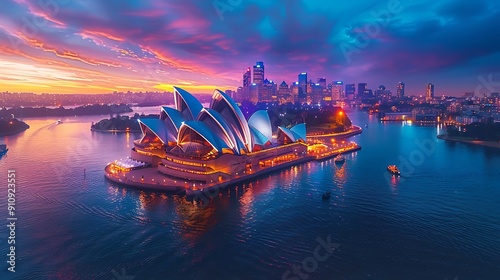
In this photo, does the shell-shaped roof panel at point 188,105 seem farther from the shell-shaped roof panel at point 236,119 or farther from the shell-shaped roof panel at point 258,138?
the shell-shaped roof panel at point 258,138

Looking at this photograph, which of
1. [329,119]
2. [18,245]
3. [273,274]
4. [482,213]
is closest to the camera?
[273,274]

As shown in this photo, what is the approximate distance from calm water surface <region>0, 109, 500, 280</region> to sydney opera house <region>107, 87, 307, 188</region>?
229cm

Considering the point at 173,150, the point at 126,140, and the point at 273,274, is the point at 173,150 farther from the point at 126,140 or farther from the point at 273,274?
the point at 126,140

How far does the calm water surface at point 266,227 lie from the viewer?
1175 cm

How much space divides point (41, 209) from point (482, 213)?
23476mm

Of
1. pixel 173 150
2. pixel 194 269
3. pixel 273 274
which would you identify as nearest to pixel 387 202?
pixel 273 274

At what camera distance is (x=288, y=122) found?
63625 mm

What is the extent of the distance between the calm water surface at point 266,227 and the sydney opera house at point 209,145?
7.52 feet

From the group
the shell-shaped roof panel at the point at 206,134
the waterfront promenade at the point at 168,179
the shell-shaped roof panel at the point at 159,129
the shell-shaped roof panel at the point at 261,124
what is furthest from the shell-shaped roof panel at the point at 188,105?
the waterfront promenade at the point at 168,179

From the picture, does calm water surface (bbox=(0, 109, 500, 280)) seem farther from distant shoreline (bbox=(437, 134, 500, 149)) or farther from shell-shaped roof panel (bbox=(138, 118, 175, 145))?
distant shoreline (bbox=(437, 134, 500, 149))

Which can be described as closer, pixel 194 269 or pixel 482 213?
pixel 194 269

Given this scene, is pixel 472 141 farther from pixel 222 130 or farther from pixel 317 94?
pixel 317 94

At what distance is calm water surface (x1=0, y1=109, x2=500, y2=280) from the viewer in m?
11.8

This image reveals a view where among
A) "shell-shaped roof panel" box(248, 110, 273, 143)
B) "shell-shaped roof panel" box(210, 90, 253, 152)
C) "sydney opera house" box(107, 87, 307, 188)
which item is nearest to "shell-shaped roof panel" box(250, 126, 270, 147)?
"sydney opera house" box(107, 87, 307, 188)
